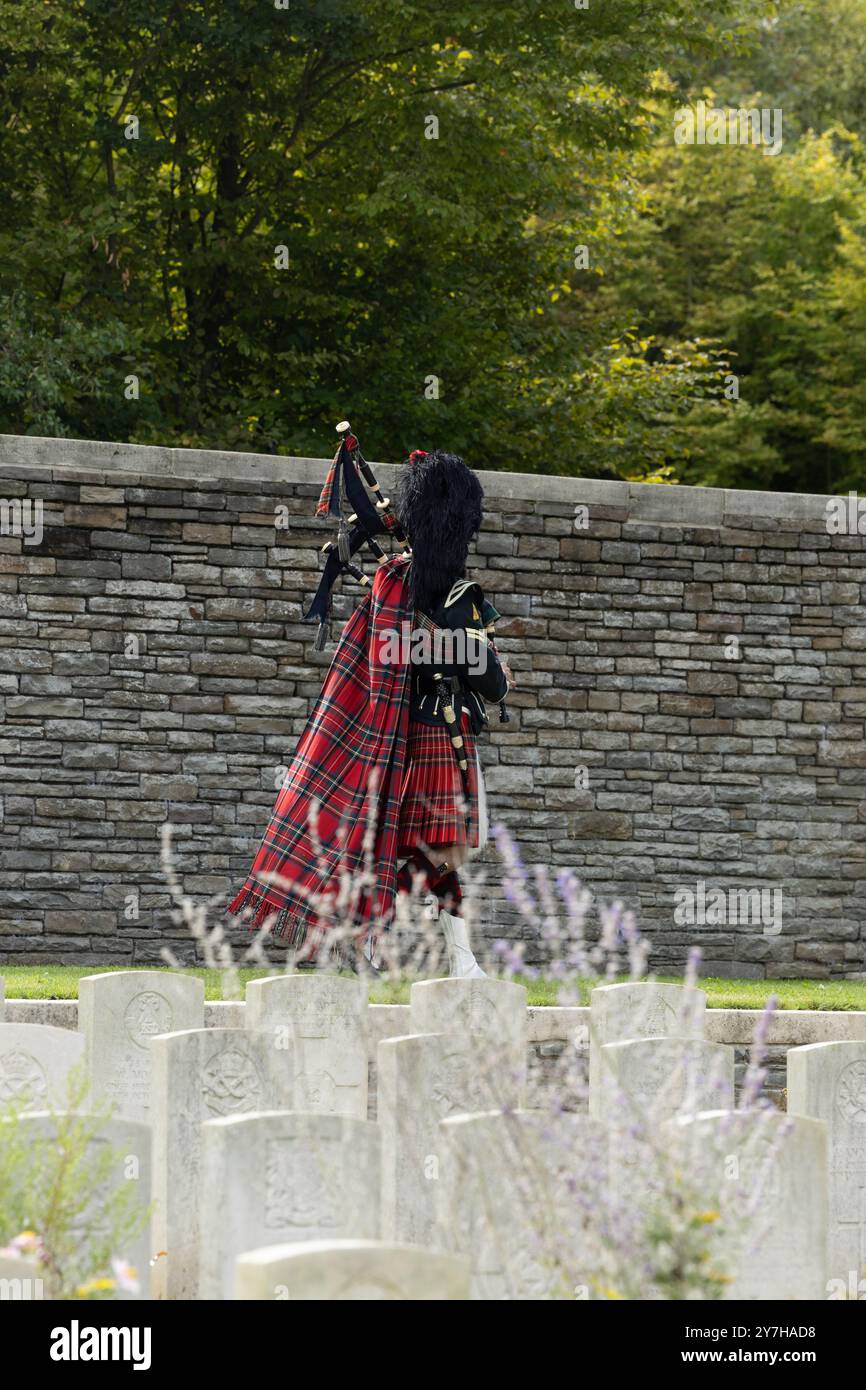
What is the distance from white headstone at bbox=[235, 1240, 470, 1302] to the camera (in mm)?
2668

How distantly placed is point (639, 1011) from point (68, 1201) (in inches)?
104

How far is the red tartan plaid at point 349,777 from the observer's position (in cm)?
641

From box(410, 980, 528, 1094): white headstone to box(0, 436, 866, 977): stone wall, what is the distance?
324 centimetres

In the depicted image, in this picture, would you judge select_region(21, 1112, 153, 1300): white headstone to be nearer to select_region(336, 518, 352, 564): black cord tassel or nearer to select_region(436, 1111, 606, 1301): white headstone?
select_region(436, 1111, 606, 1301): white headstone

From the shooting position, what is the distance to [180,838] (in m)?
8.62

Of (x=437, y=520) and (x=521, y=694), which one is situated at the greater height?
(x=437, y=520)

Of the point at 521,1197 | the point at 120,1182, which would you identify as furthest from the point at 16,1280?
the point at 521,1197

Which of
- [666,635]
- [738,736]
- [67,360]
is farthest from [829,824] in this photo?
[67,360]

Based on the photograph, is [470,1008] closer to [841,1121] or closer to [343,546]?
[841,1121]

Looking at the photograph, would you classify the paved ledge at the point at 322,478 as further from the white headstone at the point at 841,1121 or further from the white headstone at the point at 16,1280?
the white headstone at the point at 16,1280

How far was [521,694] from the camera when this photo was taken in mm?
9109

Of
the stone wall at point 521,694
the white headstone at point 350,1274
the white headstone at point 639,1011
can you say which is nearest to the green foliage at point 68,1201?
the white headstone at point 350,1274

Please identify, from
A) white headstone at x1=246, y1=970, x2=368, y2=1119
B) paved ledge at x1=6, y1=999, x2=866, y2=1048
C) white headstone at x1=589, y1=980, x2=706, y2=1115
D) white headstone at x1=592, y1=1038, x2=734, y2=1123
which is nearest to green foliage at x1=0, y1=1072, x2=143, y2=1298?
white headstone at x1=592, y1=1038, x2=734, y2=1123
